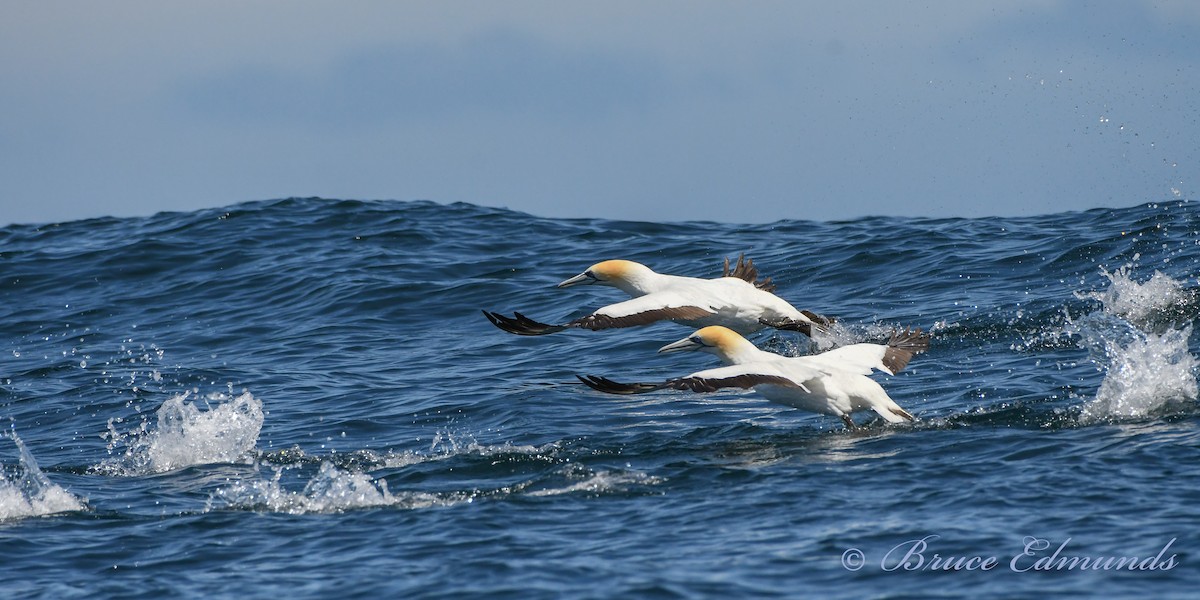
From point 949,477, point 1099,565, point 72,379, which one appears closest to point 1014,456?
point 949,477

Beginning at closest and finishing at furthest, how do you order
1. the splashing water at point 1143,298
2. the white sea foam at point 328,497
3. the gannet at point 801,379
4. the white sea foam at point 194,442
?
the white sea foam at point 328,497
the gannet at point 801,379
the white sea foam at point 194,442
the splashing water at point 1143,298

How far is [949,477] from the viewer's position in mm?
9805

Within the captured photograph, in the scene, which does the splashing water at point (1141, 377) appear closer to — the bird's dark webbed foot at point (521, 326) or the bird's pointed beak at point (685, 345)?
the bird's pointed beak at point (685, 345)

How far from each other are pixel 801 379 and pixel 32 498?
5.72 meters

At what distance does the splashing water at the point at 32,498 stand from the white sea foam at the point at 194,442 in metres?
1.17

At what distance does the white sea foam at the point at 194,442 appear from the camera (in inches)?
488

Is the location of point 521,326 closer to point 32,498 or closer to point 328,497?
point 328,497

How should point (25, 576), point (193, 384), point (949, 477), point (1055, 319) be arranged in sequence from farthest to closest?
point (193, 384), point (1055, 319), point (949, 477), point (25, 576)

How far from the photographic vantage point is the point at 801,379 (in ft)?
38.3

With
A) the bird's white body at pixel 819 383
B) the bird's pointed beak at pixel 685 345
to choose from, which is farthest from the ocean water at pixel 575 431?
the bird's pointed beak at pixel 685 345

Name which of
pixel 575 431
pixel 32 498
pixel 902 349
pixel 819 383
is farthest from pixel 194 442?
pixel 902 349

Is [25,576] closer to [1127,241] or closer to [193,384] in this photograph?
[193,384]

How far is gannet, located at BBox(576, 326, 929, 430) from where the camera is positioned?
11.4 m

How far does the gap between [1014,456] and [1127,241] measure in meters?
10.6
